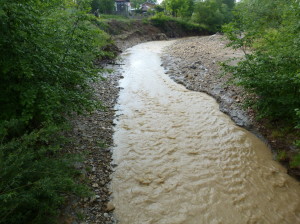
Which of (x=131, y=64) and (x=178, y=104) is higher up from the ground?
(x=131, y=64)

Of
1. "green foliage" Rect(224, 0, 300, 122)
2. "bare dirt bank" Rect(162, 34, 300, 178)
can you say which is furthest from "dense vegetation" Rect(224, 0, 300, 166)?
"bare dirt bank" Rect(162, 34, 300, 178)

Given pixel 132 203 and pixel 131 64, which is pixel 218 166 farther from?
pixel 131 64

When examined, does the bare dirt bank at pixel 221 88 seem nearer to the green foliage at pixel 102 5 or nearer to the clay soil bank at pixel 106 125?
the clay soil bank at pixel 106 125

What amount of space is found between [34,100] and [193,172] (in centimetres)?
402

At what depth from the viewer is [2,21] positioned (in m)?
3.13

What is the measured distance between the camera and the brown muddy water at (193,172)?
13.5ft

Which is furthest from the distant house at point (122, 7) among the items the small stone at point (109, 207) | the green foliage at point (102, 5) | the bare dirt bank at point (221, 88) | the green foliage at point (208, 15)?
the small stone at point (109, 207)

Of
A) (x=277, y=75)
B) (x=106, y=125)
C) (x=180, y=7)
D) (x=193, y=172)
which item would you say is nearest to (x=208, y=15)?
(x=180, y=7)

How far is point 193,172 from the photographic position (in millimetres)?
5172

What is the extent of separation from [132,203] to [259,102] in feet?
15.8

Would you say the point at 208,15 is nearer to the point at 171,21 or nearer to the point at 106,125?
the point at 171,21

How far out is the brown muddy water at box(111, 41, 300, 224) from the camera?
4.12m

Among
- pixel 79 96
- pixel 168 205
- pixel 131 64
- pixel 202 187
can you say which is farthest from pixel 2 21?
pixel 131 64

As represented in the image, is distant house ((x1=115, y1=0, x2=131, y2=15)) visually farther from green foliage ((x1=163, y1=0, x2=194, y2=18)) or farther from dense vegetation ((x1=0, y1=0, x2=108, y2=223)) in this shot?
dense vegetation ((x1=0, y1=0, x2=108, y2=223))
